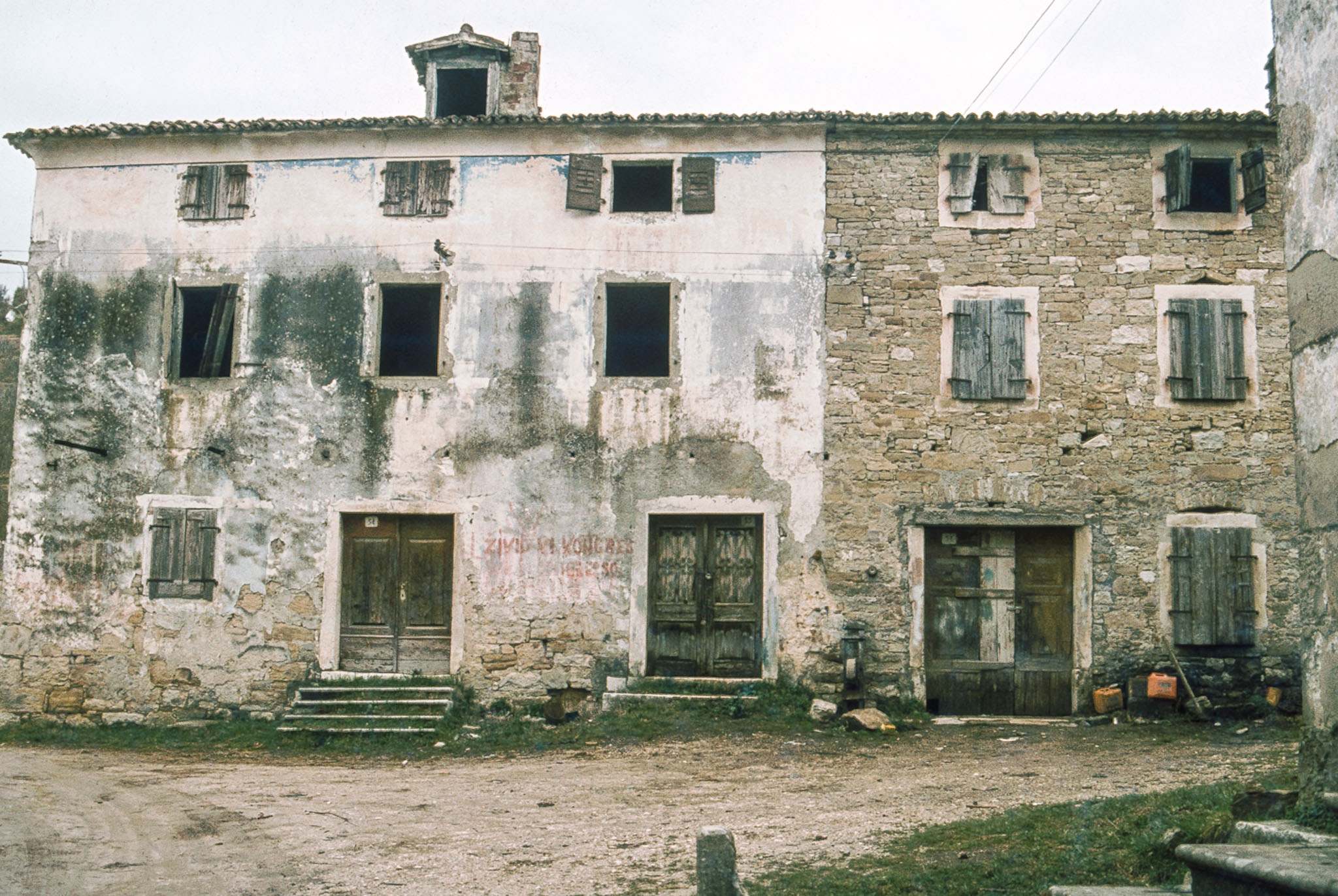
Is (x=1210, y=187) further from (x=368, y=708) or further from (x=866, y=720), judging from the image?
(x=368, y=708)

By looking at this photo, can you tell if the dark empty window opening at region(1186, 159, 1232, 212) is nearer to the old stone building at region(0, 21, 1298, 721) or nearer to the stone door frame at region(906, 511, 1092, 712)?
the old stone building at region(0, 21, 1298, 721)

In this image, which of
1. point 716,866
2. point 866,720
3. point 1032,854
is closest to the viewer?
point 716,866

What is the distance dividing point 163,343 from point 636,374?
19.0 ft

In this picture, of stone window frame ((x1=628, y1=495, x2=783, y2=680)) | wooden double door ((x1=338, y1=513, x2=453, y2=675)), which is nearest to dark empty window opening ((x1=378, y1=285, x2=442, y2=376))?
wooden double door ((x1=338, y1=513, x2=453, y2=675))

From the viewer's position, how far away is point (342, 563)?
12.1 meters

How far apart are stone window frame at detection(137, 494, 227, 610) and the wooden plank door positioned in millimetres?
9137

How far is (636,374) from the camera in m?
13.7

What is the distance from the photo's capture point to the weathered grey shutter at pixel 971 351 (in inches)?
461

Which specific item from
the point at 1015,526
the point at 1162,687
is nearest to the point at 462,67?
the point at 1015,526

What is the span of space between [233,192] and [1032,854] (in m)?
11.4

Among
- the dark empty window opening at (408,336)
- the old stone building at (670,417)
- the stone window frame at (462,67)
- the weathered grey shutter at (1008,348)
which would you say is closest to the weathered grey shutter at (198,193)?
the old stone building at (670,417)

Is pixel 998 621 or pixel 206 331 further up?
pixel 206 331

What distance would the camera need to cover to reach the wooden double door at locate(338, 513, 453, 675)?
12.0 meters

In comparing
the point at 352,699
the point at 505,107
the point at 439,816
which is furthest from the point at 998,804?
the point at 505,107
